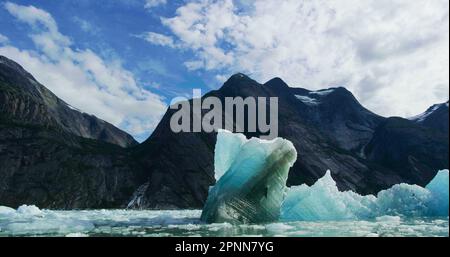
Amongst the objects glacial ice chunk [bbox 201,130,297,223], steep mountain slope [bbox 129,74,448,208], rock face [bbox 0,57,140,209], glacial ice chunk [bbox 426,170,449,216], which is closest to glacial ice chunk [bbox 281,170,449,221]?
glacial ice chunk [bbox 426,170,449,216]

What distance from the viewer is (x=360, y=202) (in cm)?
3647

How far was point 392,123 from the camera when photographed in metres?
185

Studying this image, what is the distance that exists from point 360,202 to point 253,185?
14.6 metres

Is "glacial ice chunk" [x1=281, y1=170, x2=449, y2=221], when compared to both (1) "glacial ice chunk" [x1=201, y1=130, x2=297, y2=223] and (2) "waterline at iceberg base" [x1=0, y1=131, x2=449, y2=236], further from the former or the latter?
(1) "glacial ice chunk" [x1=201, y1=130, x2=297, y2=223]

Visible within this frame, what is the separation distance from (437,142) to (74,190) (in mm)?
134142

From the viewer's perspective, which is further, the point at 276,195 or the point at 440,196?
the point at 440,196

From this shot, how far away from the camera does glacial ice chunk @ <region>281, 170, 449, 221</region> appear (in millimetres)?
30109

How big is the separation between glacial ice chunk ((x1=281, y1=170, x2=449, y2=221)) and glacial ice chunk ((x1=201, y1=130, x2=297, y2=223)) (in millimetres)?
3642

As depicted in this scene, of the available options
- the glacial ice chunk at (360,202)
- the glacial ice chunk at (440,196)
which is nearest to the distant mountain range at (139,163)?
the glacial ice chunk at (360,202)

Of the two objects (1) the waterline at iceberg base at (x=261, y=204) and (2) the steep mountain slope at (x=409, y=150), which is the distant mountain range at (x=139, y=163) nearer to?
(2) the steep mountain slope at (x=409, y=150)

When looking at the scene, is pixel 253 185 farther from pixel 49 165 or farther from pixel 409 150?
pixel 409 150

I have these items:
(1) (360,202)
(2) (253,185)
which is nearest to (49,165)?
(1) (360,202)
